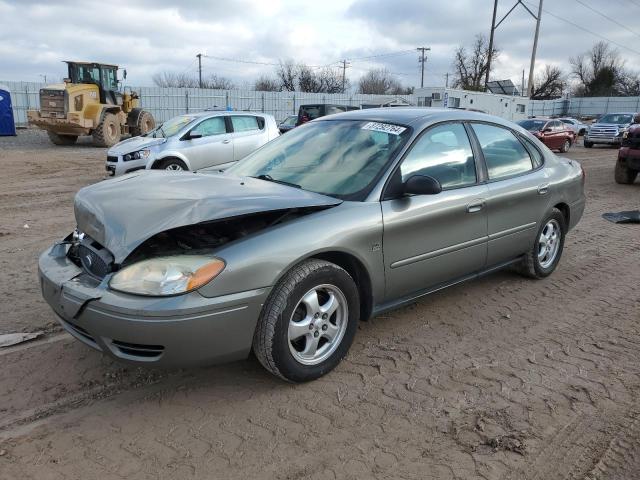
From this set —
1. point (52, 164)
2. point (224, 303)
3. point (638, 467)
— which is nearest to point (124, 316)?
point (224, 303)

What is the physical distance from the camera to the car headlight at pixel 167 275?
105 inches

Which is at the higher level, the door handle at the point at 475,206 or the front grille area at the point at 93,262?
the door handle at the point at 475,206

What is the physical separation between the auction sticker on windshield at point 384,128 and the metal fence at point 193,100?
28.6m

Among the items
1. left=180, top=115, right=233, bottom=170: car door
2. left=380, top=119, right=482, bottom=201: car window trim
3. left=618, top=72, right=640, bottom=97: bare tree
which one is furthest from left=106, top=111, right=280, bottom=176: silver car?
left=618, top=72, right=640, bottom=97: bare tree

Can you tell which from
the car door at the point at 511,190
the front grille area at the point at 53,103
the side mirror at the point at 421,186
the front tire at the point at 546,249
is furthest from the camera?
the front grille area at the point at 53,103

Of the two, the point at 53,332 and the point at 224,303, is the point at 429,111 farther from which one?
the point at 53,332

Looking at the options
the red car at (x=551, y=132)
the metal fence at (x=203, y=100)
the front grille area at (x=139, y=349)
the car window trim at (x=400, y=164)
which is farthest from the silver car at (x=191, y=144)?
the metal fence at (x=203, y=100)

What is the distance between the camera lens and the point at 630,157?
452 inches

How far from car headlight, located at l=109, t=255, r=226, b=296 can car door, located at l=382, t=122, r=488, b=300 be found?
48.2 inches

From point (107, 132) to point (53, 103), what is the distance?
209cm

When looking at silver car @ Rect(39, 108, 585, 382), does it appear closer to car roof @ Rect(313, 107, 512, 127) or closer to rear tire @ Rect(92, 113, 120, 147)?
car roof @ Rect(313, 107, 512, 127)

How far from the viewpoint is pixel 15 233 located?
22.9 ft

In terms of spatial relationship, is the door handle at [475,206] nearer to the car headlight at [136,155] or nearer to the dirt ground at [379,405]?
the dirt ground at [379,405]

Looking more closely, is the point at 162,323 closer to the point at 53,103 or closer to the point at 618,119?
the point at 53,103
